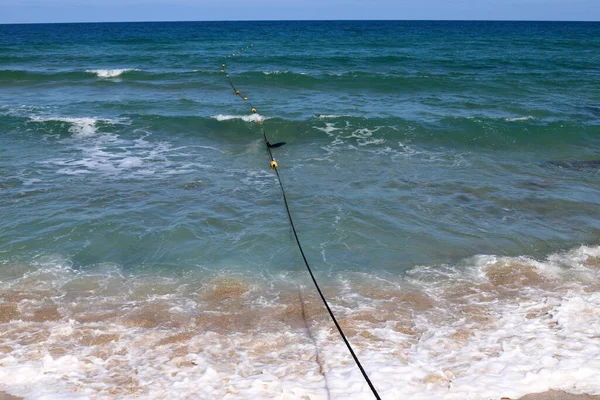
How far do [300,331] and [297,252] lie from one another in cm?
227

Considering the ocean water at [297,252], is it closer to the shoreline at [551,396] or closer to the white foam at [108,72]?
the shoreline at [551,396]

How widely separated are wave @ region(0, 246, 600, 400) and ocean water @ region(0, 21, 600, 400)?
0.09ft

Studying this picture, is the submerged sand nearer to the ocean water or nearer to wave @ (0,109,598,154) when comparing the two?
the ocean water

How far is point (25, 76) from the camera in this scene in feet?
85.4

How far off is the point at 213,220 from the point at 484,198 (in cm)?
561

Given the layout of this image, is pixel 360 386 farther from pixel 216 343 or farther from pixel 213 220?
pixel 213 220

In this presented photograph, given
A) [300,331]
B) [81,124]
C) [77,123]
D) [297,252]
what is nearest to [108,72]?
[77,123]

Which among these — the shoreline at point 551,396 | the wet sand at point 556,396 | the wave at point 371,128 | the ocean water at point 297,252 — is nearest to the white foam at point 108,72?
the ocean water at point 297,252

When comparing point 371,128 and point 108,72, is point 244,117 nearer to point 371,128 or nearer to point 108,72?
point 371,128

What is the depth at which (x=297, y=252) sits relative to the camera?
824 cm

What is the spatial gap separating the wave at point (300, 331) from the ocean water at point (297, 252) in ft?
0.09

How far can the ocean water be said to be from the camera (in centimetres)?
534

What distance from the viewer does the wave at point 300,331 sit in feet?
16.7

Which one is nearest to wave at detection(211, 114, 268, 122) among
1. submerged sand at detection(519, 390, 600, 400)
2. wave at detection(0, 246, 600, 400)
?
wave at detection(0, 246, 600, 400)
